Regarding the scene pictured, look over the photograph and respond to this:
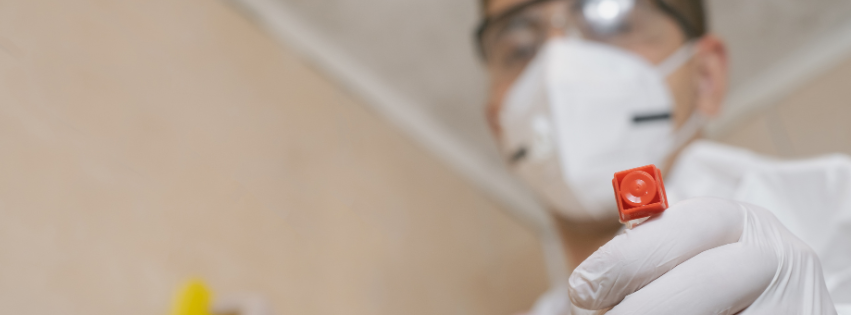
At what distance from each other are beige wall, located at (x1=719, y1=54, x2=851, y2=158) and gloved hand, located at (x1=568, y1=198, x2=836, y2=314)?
101cm

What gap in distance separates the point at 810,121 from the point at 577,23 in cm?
71

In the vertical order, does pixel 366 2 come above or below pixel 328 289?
above

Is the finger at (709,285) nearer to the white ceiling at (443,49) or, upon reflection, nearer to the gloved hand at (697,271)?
the gloved hand at (697,271)

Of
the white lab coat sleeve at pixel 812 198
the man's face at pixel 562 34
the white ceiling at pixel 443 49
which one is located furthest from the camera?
the white ceiling at pixel 443 49

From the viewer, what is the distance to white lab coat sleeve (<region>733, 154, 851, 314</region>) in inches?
21.6

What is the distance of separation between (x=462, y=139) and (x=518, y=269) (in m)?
0.37

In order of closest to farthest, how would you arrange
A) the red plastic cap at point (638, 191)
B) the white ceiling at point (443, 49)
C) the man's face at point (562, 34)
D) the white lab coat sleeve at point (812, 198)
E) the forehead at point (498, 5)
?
A: the red plastic cap at point (638, 191)
the white lab coat sleeve at point (812, 198)
the man's face at point (562, 34)
the forehead at point (498, 5)
the white ceiling at point (443, 49)

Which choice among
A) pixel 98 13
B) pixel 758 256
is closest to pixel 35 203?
pixel 98 13

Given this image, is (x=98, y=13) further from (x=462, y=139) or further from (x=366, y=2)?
(x=462, y=139)

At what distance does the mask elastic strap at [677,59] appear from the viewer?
83 centimetres

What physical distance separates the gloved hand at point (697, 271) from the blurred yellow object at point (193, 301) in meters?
0.42

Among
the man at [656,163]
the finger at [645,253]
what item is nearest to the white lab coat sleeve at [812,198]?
the man at [656,163]

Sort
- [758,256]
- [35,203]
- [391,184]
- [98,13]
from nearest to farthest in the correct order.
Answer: [758,256]
[35,203]
[98,13]
[391,184]

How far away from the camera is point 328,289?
870mm
